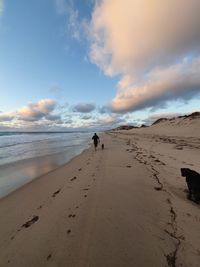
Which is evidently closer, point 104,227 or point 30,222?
point 104,227

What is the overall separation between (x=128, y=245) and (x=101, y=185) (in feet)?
11.3

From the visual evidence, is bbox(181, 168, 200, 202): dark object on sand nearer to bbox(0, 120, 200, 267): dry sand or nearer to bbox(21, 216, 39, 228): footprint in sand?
bbox(0, 120, 200, 267): dry sand

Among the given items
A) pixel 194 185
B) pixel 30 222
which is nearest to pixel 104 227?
pixel 30 222

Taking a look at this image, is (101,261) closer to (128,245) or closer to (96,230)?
(128,245)

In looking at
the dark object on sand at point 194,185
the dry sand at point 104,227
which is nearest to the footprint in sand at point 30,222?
the dry sand at point 104,227

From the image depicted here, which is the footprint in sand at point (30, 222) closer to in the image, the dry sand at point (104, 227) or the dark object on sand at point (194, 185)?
the dry sand at point (104, 227)

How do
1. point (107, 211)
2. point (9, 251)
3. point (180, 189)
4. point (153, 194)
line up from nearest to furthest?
point (9, 251) → point (107, 211) → point (153, 194) → point (180, 189)

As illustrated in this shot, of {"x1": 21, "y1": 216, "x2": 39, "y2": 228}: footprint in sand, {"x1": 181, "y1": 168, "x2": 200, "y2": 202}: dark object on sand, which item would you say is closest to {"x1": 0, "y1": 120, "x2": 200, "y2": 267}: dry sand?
{"x1": 21, "y1": 216, "x2": 39, "y2": 228}: footprint in sand

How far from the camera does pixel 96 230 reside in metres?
3.93

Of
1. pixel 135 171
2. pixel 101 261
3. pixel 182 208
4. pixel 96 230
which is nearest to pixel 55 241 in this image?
pixel 96 230

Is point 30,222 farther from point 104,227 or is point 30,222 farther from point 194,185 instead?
point 194,185

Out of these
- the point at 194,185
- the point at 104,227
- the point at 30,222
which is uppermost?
the point at 194,185

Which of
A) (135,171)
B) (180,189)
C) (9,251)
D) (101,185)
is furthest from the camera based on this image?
(135,171)

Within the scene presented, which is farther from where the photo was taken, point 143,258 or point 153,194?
point 153,194
